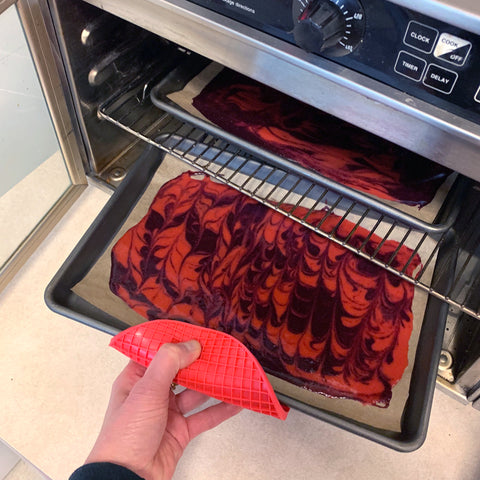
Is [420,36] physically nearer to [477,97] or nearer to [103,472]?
[477,97]

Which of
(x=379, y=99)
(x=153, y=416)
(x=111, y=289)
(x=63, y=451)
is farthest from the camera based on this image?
(x=111, y=289)

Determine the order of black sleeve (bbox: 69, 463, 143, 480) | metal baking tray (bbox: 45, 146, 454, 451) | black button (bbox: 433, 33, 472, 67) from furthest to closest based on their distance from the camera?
metal baking tray (bbox: 45, 146, 454, 451), black sleeve (bbox: 69, 463, 143, 480), black button (bbox: 433, 33, 472, 67)

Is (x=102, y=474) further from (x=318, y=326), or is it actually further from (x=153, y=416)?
(x=318, y=326)

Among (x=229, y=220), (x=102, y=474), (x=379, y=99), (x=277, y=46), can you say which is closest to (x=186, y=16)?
(x=277, y=46)

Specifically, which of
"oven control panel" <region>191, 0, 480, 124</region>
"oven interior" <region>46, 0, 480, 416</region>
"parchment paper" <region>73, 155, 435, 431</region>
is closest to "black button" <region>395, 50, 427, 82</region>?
"oven control panel" <region>191, 0, 480, 124</region>

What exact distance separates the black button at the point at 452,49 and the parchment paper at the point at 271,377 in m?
0.49

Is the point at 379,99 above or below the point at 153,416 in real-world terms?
above

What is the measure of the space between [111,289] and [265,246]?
11.0 inches

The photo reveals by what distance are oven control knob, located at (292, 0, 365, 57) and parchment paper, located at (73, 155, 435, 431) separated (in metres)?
0.49

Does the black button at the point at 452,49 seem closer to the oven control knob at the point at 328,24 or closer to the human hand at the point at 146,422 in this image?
the oven control knob at the point at 328,24

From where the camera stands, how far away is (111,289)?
85 cm

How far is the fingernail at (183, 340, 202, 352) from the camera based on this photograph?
0.66 meters

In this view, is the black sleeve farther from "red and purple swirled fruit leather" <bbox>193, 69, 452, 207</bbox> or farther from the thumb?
"red and purple swirled fruit leather" <bbox>193, 69, 452, 207</bbox>

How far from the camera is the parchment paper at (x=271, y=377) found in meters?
0.74
